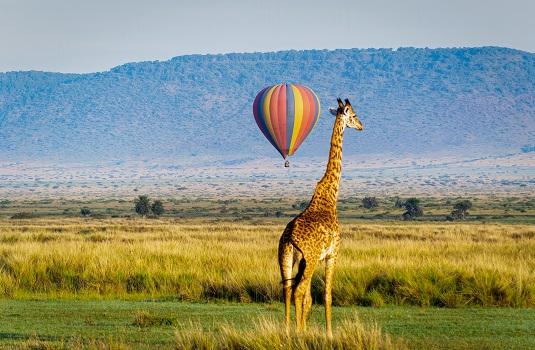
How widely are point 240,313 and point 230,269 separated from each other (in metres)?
5.95

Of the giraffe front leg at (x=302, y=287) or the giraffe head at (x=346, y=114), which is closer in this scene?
the giraffe front leg at (x=302, y=287)

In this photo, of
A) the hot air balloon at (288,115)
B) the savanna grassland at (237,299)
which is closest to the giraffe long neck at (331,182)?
the savanna grassland at (237,299)

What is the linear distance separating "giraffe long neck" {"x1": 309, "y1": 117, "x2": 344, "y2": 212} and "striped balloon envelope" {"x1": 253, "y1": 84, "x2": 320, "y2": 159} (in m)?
28.9

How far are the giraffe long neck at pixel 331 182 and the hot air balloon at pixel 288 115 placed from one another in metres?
28.7

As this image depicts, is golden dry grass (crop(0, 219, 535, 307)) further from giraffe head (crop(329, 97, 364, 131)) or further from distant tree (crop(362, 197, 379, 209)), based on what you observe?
distant tree (crop(362, 197, 379, 209))

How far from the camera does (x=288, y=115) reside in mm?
42656

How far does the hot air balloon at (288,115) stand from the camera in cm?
4234

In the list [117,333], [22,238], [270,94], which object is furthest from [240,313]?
[270,94]

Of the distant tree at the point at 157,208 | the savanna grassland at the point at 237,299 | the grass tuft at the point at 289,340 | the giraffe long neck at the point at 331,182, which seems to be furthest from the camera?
the distant tree at the point at 157,208

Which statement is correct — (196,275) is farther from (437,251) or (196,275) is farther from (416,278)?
(437,251)

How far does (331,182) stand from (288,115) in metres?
30.2

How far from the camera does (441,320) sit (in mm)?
15766

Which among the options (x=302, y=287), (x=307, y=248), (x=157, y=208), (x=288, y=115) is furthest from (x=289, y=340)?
(x=157, y=208)

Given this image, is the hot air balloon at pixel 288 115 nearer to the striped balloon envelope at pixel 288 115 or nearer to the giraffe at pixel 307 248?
the striped balloon envelope at pixel 288 115
